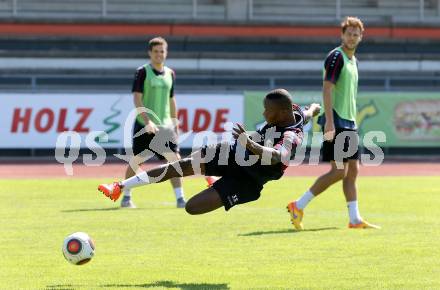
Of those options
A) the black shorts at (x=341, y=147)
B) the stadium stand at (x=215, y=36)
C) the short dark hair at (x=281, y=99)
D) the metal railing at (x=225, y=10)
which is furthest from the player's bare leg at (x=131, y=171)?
the metal railing at (x=225, y=10)

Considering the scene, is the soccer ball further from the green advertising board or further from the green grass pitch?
the green advertising board

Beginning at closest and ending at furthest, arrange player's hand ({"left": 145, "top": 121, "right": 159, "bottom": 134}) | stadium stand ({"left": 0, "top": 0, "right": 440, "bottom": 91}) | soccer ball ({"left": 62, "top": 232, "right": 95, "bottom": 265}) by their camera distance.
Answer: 1. soccer ball ({"left": 62, "top": 232, "right": 95, "bottom": 265})
2. player's hand ({"left": 145, "top": 121, "right": 159, "bottom": 134})
3. stadium stand ({"left": 0, "top": 0, "right": 440, "bottom": 91})

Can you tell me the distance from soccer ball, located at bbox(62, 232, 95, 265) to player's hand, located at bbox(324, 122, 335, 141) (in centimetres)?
409

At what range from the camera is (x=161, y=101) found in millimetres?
15289

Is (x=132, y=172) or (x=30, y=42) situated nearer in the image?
(x=132, y=172)

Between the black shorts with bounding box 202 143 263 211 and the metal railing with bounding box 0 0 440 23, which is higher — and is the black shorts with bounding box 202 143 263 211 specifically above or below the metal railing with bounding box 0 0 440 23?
below

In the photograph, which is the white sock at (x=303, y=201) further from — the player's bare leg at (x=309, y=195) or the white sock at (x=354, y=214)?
the white sock at (x=354, y=214)

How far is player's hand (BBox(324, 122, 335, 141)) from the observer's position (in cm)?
1185

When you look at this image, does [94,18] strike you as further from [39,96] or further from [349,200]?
[349,200]

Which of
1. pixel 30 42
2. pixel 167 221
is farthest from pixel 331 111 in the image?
pixel 30 42

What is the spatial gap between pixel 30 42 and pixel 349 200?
25932mm

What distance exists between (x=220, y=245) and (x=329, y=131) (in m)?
2.21

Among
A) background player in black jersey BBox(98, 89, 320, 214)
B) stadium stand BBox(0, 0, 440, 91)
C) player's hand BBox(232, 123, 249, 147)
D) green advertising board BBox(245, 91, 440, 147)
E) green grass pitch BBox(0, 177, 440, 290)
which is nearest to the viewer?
player's hand BBox(232, 123, 249, 147)

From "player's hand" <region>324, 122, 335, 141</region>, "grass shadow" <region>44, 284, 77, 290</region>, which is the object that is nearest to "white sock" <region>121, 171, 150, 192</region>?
"grass shadow" <region>44, 284, 77, 290</region>
